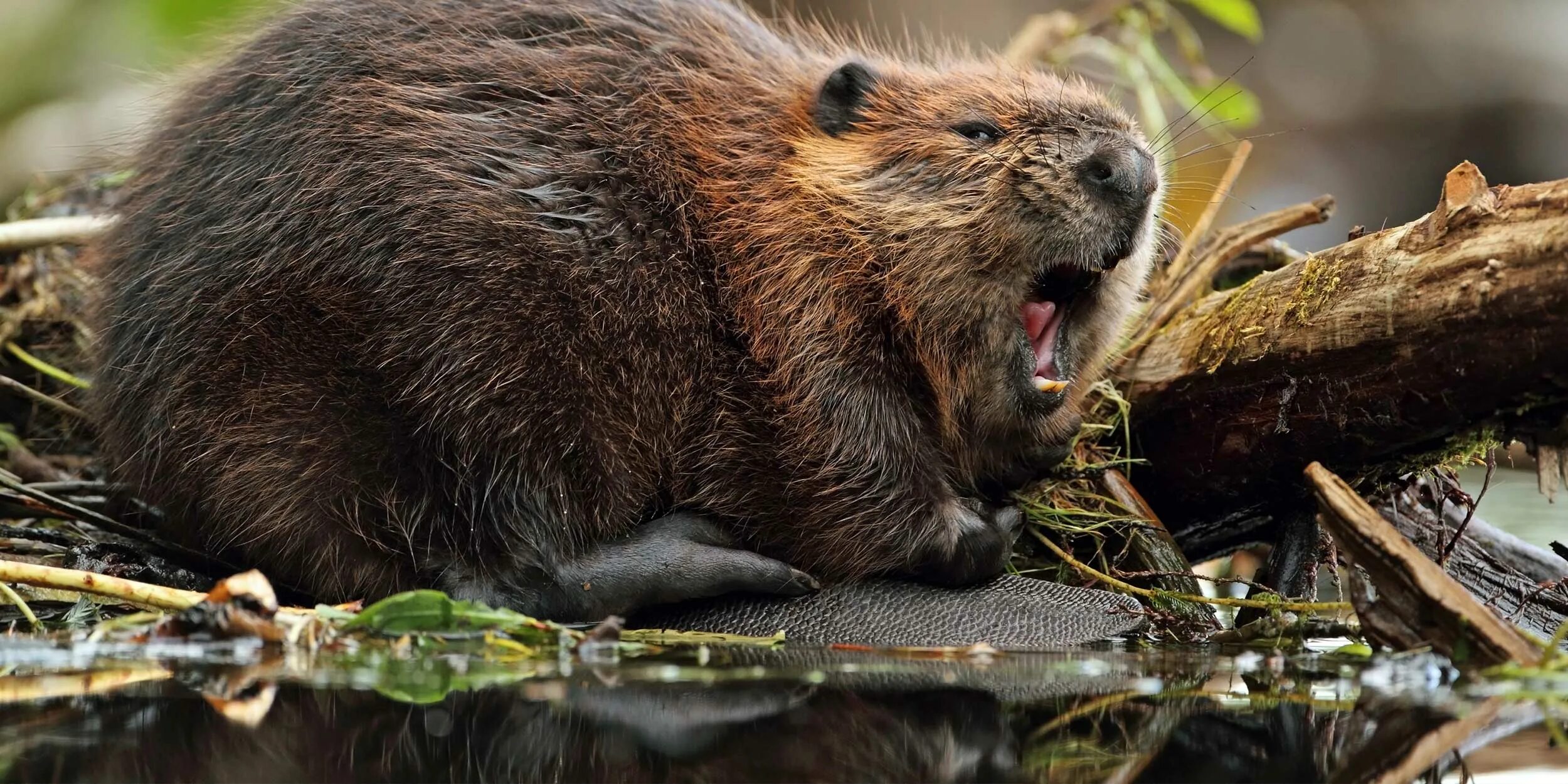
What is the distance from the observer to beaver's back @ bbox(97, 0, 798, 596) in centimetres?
316

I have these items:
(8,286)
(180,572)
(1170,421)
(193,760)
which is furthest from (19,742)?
(8,286)

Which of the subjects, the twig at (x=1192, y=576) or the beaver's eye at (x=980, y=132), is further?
the beaver's eye at (x=980, y=132)

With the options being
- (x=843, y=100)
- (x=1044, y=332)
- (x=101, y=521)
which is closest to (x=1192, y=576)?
(x=1044, y=332)

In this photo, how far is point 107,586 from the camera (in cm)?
293

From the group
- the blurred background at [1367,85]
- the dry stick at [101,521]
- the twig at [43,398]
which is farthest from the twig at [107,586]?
the blurred background at [1367,85]

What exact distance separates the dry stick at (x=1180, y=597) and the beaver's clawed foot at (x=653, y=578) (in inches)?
28.9

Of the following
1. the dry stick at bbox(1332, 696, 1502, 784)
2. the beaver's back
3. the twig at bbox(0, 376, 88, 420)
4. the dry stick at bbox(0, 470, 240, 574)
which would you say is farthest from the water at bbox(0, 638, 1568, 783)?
the twig at bbox(0, 376, 88, 420)

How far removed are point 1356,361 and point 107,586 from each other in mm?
2665

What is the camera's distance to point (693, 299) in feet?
11.3

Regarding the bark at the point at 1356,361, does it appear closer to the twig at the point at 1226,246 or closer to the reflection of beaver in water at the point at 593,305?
the twig at the point at 1226,246

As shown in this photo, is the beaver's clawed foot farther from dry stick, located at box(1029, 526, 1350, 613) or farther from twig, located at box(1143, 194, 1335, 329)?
twig, located at box(1143, 194, 1335, 329)

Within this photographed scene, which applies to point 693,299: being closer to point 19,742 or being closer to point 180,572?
point 180,572

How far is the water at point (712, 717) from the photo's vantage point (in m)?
1.80

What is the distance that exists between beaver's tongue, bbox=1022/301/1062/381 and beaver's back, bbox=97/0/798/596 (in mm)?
759
